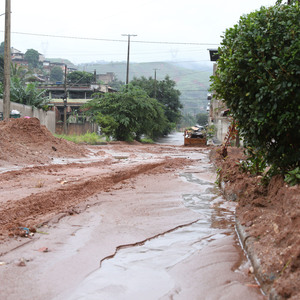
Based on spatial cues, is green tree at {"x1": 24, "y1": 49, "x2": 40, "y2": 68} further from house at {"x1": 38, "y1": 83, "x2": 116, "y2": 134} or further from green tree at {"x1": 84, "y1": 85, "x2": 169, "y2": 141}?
green tree at {"x1": 84, "y1": 85, "x2": 169, "y2": 141}

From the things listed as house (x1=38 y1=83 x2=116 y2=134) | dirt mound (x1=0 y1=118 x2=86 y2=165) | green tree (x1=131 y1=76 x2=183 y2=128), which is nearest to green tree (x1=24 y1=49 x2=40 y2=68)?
green tree (x1=131 y1=76 x2=183 y2=128)

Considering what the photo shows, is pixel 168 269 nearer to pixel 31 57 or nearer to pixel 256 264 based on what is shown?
pixel 256 264

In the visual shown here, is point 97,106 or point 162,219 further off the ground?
point 97,106

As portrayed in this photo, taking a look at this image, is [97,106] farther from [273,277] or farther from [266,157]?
[273,277]

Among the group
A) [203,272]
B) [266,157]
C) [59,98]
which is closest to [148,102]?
[59,98]

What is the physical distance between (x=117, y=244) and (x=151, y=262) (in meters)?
0.69

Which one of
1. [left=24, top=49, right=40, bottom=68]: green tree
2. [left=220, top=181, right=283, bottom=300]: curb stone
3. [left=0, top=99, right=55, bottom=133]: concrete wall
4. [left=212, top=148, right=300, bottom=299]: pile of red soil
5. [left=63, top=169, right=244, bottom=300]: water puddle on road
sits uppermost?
[left=24, top=49, right=40, bottom=68]: green tree

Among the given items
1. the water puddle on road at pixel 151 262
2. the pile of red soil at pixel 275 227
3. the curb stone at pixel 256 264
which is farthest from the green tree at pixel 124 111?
the curb stone at pixel 256 264

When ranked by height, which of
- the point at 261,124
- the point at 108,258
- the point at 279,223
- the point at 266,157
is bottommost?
the point at 108,258

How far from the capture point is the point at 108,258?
4.48 metres

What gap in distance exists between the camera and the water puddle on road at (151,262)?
3.62 m

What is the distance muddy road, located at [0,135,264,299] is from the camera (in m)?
3.67

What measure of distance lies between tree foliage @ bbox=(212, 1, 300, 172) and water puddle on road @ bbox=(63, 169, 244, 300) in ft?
4.50

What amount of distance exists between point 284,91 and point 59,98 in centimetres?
4955
